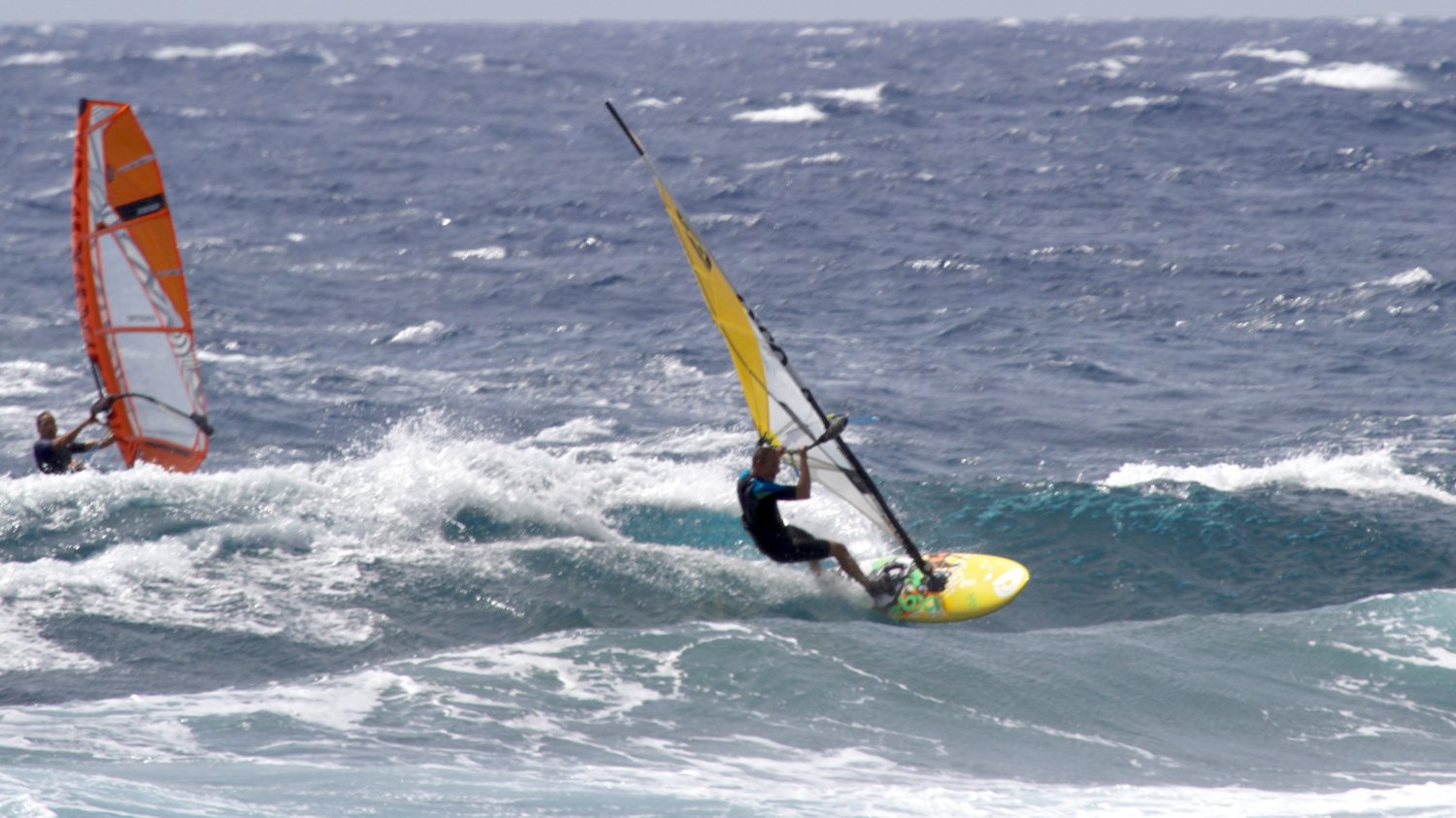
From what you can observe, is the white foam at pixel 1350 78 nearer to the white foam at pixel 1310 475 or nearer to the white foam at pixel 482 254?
the white foam at pixel 482 254

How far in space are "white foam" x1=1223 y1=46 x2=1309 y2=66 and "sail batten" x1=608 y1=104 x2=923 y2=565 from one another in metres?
40.5

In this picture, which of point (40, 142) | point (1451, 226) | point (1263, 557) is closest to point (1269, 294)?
point (1451, 226)

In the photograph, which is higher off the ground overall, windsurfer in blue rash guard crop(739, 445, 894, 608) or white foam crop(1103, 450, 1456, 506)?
windsurfer in blue rash guard crop(739, 445, 894, 608)

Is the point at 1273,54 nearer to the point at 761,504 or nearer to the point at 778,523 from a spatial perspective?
the point at 778,523

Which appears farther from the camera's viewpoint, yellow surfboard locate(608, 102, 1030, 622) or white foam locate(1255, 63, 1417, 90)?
white foam locate(1255, 63, 1417, 90)

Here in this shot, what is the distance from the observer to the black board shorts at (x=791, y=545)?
9531mm

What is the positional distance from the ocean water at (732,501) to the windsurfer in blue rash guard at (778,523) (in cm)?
28

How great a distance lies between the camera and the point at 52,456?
1169cm

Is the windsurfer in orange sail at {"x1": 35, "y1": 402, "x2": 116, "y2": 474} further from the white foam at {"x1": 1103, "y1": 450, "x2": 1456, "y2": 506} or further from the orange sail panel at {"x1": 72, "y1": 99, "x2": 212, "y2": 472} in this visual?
the white foam at {"x1": 1103, "y1": 450, "x2": 1456, "y2": 506}

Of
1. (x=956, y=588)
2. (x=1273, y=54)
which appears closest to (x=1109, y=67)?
(x=1273, y=54)

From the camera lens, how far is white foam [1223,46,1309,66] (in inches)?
1869

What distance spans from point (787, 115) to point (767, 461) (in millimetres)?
30252

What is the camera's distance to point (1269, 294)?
1861cm

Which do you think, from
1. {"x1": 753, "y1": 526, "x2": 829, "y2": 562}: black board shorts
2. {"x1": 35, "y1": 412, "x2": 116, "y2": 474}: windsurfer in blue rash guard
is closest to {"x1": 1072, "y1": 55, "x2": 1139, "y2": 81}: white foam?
{"x1": 35, "y1": 412, "x2": 116, "y2": 474}: windsurfer in blue rash guard
